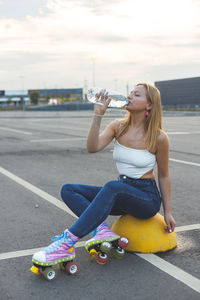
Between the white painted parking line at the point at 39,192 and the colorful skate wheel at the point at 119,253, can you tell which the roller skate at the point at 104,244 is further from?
the white painted parking line at the point at 39,192

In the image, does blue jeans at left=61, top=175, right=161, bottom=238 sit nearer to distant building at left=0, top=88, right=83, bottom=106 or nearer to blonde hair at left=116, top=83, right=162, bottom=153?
blonde hair at left=116, top=83, right=162, bottom=153

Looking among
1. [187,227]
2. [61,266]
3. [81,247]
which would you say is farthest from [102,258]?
[187,227]

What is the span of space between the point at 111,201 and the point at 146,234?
0.50 metres

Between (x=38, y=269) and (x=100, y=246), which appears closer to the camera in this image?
(x=38, y=269)

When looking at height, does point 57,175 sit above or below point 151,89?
below

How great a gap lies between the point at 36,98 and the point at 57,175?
5545 inches

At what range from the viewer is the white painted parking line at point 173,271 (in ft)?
9.92

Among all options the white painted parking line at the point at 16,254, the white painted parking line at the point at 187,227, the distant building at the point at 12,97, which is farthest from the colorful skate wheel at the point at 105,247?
the distant building at the point at 12,97

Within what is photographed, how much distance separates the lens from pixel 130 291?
2.92 m

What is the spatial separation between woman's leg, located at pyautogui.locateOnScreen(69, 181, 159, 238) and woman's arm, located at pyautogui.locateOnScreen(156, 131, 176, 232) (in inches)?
3.7

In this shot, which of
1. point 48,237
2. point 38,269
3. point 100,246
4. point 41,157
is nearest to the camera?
point 38,269

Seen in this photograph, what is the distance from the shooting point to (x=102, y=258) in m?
3.40

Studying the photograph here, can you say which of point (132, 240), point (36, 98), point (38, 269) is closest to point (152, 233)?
point (132, 240)

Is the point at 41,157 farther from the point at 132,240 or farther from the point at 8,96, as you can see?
the point at 8,96
